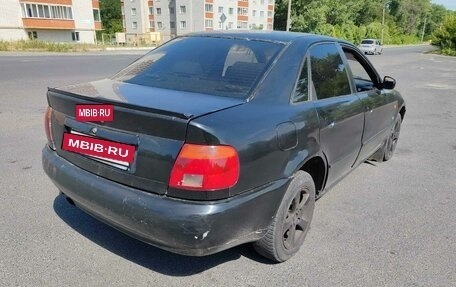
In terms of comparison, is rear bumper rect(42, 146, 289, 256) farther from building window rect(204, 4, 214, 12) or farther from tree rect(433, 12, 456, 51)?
building window rect(204, 4, 214, 12)

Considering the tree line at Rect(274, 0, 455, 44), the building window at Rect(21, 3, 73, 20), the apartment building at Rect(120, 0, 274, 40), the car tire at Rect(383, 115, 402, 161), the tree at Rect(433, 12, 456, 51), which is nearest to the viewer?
the car tire at Rect(383, 115, 402, 161)

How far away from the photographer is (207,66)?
9.36ft

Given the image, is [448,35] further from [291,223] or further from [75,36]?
[291,223]

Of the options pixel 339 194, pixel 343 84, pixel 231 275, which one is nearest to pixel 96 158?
pixel 231 275

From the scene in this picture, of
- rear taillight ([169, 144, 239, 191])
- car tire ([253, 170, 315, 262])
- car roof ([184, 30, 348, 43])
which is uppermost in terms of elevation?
car roof ([184, 30, 348, 43])

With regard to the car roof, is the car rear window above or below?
below

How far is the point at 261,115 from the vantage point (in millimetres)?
2283

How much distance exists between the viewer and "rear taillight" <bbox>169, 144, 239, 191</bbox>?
1.99 metres

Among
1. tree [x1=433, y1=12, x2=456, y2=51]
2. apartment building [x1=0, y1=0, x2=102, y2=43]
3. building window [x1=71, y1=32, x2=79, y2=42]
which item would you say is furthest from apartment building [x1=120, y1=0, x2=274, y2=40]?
tree [x1=433, y1=12, x2=456, y2=51]

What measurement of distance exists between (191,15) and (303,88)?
195 feet

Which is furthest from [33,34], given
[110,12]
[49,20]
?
[110,12]

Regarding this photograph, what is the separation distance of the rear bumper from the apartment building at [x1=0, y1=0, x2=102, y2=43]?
1667 inches

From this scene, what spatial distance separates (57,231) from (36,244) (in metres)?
0.21

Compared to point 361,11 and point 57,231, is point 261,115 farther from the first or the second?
point 361,11
